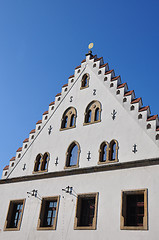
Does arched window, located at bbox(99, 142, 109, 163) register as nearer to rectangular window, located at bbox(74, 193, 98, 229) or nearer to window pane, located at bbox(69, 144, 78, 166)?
window pane, located at bbox(69, 144, 78, 166)

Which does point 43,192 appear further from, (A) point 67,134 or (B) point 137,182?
(B) point 137,182

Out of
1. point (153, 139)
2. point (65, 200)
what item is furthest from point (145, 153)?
point (65, 200)

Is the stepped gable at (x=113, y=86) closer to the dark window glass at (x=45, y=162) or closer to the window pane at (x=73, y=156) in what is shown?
the dark window glass at (x=45, y=162)

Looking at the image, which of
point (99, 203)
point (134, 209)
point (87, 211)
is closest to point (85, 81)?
point (99, 203)

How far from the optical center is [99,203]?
1753cm

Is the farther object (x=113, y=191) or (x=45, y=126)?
(x=45, y=126)

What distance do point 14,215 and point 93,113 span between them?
9.51 m

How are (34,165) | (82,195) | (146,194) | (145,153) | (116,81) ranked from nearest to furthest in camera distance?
(146,194)
(145,153)
(82,195)
(116,81)
(34,165)

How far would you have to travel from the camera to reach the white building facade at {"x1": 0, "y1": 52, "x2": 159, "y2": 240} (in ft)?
54.2

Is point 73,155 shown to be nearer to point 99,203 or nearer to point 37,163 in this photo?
point 37,163

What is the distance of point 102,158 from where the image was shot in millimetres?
19078

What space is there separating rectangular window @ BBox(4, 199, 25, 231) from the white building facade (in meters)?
0.07

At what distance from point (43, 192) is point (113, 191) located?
574cm

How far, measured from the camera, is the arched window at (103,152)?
1891 centimetres
